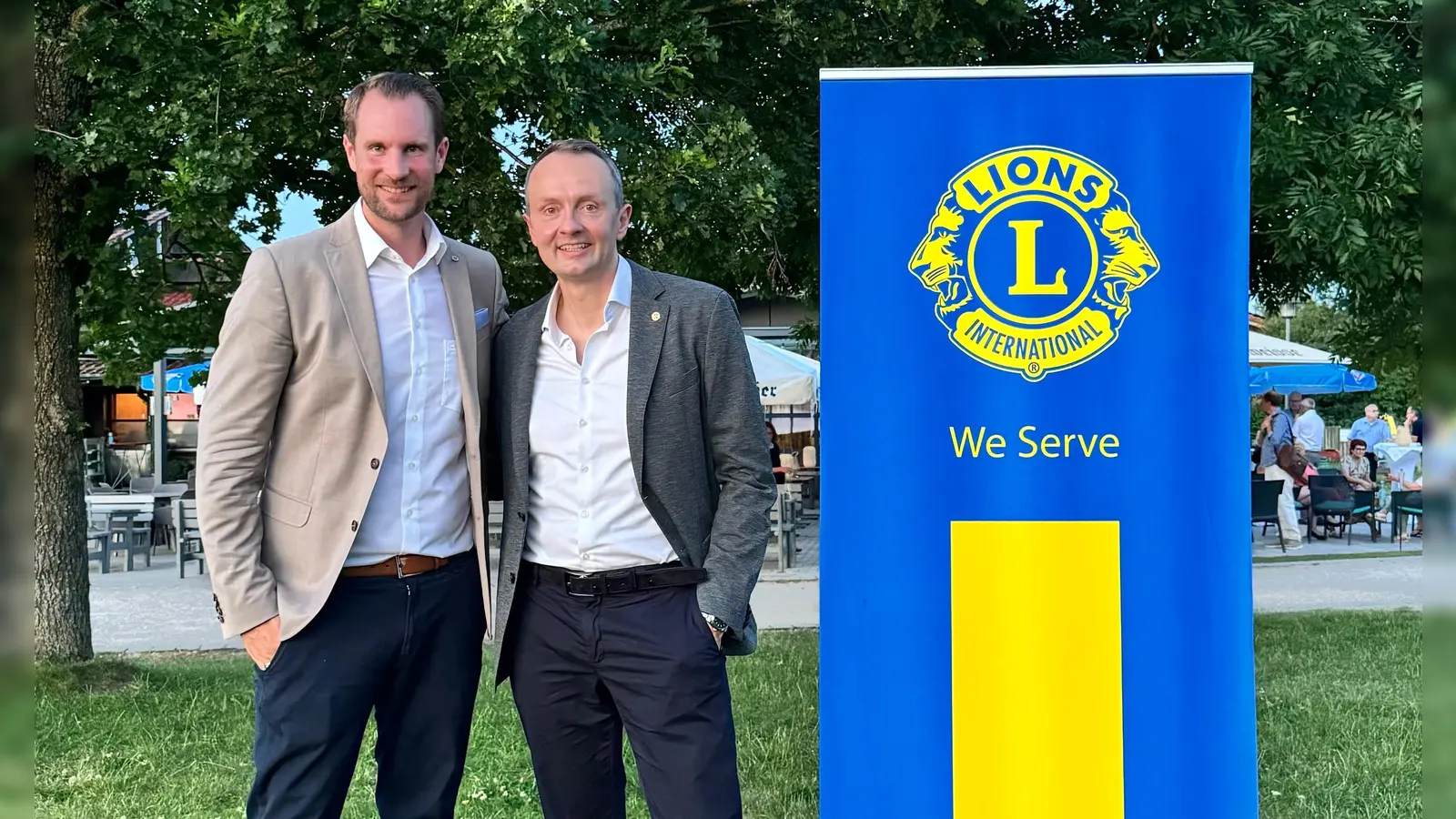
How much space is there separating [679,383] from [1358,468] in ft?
47.1

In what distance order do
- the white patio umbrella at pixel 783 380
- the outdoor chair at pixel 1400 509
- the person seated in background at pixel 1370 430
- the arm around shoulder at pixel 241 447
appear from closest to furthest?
1. the arm around shoulder at pixel 241 447
2. the white patio umbrella at pixel 783 380
3. the outdoor chair at pixel 1400 509
4. the person seated in background at pixel 1370 430

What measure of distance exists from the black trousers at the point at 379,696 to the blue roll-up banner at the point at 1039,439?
3.03ft

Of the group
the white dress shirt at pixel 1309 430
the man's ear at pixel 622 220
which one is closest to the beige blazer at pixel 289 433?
the man's ear at pixel 622 220

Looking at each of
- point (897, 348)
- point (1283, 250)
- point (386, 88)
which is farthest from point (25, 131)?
point (1283, 250)

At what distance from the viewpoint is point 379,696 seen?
9.41 feet

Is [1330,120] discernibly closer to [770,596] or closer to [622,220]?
[622,220]

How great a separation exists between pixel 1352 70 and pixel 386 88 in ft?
20.5

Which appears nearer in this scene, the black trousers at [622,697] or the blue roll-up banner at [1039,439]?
the black trousers at [622,697]

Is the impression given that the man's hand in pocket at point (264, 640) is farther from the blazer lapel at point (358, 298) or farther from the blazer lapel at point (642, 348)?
the blazer lapel at point (642, 348)

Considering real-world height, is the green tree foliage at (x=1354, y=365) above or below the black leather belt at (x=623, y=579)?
above

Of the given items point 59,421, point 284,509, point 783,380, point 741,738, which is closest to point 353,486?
point 284,509

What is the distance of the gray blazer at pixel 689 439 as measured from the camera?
9.31ft

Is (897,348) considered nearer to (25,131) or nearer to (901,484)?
(901,484)

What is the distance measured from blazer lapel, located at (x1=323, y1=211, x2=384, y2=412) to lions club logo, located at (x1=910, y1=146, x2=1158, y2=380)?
1306mm
